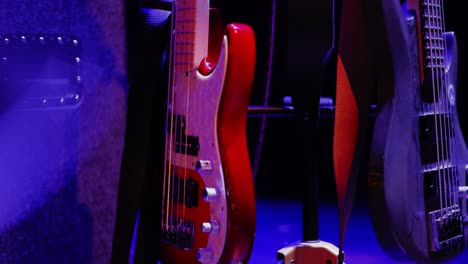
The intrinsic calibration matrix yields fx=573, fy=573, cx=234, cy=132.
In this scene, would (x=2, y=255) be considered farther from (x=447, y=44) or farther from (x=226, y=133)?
(x=447, y=44)

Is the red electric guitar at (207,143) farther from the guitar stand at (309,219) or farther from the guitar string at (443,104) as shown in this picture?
the guitar string at (443,104)

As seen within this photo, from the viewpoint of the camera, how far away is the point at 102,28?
129 cm

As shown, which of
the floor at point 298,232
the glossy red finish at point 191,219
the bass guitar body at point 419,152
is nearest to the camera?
the bass guitar body at point 419,152

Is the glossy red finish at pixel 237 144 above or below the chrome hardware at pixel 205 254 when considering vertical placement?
above

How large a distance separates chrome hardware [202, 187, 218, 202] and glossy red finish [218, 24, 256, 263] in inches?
1.5

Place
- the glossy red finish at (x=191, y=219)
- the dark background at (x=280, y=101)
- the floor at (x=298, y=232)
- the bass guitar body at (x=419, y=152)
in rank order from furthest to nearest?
the dark background at (x=280, y=101), the floor at (x=298, y=232), the glossy red finish at (x=191, y=219), the bass guitar body at (x=419, y=152)

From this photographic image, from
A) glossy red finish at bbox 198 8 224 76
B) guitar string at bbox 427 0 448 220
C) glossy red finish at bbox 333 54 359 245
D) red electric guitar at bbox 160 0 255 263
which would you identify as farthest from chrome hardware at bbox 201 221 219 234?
guitar string at bbox 427 0 448 220

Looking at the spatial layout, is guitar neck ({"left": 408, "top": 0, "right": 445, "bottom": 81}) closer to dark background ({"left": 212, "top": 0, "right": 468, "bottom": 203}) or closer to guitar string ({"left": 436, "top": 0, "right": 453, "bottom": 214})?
guitar string ({"left": 436, "top": 0, "right": 453, "bottom": 214})

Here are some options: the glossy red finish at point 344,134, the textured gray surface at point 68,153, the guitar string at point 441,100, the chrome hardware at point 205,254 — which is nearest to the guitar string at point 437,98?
the guitar string at point 441,100

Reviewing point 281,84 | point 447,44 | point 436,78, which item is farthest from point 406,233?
point 281,84

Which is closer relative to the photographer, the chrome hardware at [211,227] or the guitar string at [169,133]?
the chrome hardware at [211,227]

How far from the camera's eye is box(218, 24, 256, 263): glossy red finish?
43.5 inches

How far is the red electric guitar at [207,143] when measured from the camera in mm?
1112

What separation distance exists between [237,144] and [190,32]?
10.5 inches
